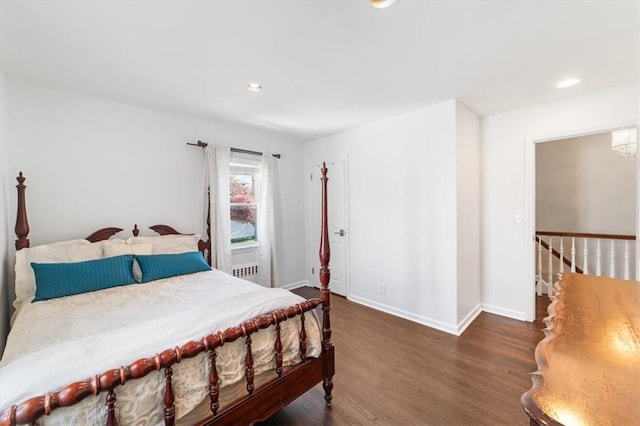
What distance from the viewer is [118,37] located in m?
1.71

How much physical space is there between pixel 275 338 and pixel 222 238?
6.93 ft

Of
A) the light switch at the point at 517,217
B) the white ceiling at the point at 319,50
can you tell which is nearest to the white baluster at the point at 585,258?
the light switch at the point at 517,217

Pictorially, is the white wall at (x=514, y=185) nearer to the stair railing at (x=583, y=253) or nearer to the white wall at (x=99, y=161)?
the stair railing at (x=583, y=253)

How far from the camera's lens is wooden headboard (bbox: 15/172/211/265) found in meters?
2.22

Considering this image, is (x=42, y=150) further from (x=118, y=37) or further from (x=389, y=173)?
(x=389, y=173)

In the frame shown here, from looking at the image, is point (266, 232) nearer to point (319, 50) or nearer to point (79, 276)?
point (79, 276)

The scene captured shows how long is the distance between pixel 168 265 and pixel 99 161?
1.29 metres

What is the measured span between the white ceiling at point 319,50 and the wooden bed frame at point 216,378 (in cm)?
98

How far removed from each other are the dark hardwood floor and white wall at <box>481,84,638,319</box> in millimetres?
328

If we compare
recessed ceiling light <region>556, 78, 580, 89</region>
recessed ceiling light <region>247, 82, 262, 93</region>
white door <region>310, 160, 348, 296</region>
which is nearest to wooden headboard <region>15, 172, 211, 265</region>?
recessed ceiling light <region>247, 82, 262, 93</region>

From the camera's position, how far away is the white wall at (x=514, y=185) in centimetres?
275

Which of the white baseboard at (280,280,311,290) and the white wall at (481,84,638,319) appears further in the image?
the white baseboard at (280,280,311,290)

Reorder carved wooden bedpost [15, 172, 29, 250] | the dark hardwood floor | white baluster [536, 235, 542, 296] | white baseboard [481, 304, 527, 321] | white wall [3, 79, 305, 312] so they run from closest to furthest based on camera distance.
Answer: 1. the dark hardwood floor
2. carved wooden bedpost [15, 172, 29, 250]
3. white wall [3, 79, 305, 312]
4. white baseboard [481, 304, 527, 321]
5. white baluster [536, 235, 542, 296]

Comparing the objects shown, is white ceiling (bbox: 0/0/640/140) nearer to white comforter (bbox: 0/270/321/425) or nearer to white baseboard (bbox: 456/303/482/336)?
white comforter (bbox: 0/270/321/425)
